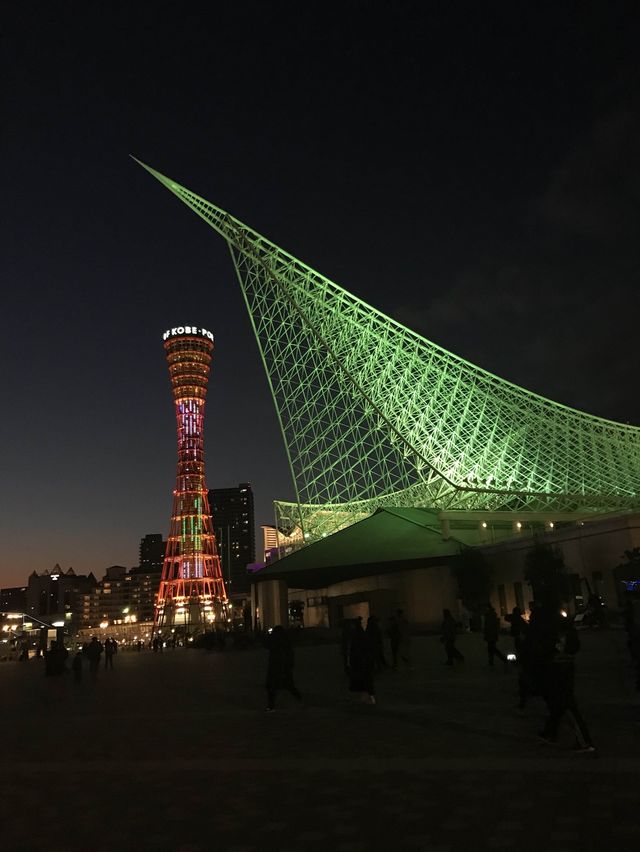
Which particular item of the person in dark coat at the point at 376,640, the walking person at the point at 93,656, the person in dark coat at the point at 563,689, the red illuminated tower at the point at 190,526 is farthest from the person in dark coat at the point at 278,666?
the red illuminated tower at the point at 190,526

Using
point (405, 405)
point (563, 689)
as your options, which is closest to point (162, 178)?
point (405, 405)

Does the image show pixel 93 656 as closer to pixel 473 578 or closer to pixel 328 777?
pixel 473 578

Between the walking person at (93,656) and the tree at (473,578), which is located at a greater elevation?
the tree at (473,578)

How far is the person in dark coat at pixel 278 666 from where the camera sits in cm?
1123

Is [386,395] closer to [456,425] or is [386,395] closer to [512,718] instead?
[456,425]

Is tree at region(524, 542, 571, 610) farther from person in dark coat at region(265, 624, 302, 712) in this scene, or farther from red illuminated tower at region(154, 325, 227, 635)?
red illuminated tower at region(154, 325, 227, 635)

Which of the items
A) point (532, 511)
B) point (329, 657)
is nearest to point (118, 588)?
point (532, 511)

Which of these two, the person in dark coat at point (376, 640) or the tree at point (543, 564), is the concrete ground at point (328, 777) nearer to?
the person in dark coat at point (376, 640)

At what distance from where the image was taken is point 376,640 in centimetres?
1555

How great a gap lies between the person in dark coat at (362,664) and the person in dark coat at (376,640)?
1.53 m

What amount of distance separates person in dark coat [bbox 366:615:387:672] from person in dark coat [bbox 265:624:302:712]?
82.5 inches

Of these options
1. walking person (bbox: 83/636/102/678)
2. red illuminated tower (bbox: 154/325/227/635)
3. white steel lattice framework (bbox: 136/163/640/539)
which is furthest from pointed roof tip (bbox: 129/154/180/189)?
red illuminated tower (bbox: 154/325/227/635)

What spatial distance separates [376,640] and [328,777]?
9.30 meters

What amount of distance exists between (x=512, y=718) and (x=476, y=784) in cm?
357
